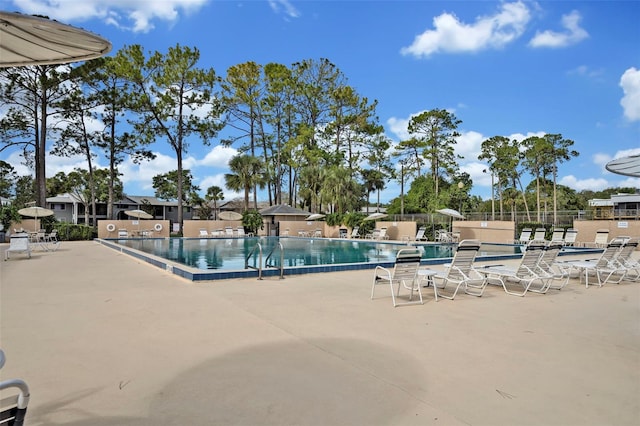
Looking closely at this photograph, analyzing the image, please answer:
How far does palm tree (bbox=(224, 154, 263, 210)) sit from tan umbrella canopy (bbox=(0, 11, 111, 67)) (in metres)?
29.7

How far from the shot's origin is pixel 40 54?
109 inches

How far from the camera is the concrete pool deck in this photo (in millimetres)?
2406

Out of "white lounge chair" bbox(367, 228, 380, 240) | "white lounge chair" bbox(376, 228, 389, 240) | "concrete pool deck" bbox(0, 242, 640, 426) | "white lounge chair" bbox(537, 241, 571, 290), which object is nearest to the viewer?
"concrete pool deck" bbox(0, 242, 640, 426)

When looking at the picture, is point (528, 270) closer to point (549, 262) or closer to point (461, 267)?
point (549, 262)

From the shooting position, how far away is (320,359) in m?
3.30

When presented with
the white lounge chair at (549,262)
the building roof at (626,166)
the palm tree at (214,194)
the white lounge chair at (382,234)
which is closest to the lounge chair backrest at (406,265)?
the white lounge chair at (549,262)

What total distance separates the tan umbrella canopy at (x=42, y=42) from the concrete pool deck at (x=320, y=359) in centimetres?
226

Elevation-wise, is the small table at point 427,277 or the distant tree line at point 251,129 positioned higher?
the distant tree line at point 251,129

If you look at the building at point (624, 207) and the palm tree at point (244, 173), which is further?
the building at point (624, 207)

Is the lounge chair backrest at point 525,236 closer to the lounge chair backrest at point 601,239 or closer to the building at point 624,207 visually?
the lounge chair backrest at point 601,239

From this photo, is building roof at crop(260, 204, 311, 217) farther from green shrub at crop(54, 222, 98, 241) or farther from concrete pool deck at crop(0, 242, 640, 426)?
concrete pool deck at crop(0, 242, 640, 426)

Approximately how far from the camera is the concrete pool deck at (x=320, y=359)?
2406mm

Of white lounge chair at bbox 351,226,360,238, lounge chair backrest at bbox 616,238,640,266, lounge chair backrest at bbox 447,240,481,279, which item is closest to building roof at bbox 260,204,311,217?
white lounge chair at bbox 351,226,360,238

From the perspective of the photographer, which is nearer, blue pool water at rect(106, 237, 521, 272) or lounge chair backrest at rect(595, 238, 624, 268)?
lounge chair backrest at rect(595, 238, 624, 268)
